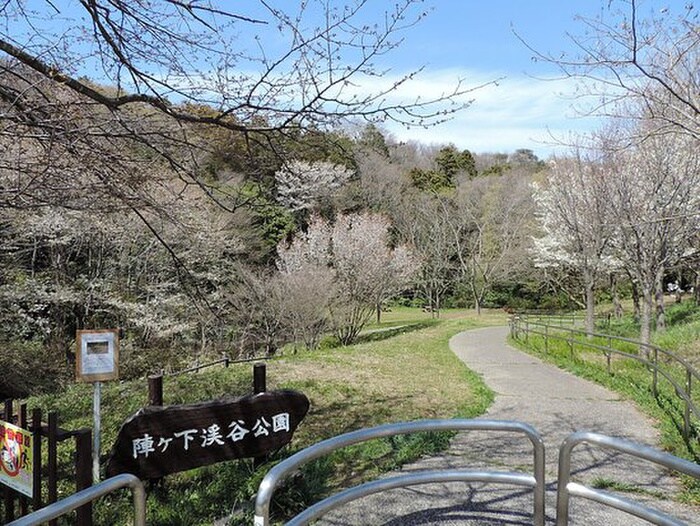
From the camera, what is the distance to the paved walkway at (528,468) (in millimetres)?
3650

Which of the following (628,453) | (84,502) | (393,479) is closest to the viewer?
(84,502)

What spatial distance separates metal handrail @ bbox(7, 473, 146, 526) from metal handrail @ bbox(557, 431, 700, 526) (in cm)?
170

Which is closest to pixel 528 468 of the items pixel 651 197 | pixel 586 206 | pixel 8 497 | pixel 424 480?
pixel 424 480

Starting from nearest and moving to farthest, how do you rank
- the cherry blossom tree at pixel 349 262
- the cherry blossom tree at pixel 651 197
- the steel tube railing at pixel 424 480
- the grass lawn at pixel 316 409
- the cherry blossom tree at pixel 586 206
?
the steel tube railing at pixel 424 480 < the grass lawn at pixel 316 409 < the cherry blossom tree at pixel 651 197 < the cherry blossom tree at pixel 586 206 < the cherry blossom tree at pixel 349 262

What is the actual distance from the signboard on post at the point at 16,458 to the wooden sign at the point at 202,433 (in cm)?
53

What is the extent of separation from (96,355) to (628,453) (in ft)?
13.8

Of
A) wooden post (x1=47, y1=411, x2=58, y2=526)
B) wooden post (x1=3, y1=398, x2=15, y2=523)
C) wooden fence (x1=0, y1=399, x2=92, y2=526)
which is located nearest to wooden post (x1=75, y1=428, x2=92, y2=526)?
wooden fence (x1=0, y1=399, x2=92, y2=526)

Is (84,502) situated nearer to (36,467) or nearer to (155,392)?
(36,467)

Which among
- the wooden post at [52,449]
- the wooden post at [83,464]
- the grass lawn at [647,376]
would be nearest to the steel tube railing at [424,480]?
the wooden post at [83,464]

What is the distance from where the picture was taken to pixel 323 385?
8492 mm

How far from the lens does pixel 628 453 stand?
2.02 m

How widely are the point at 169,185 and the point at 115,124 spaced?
114cm

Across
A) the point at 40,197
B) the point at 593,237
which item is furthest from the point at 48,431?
the point at 593,237

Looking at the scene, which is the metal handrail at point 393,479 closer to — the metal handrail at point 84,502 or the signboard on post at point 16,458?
the metal handrail at point 84,502
